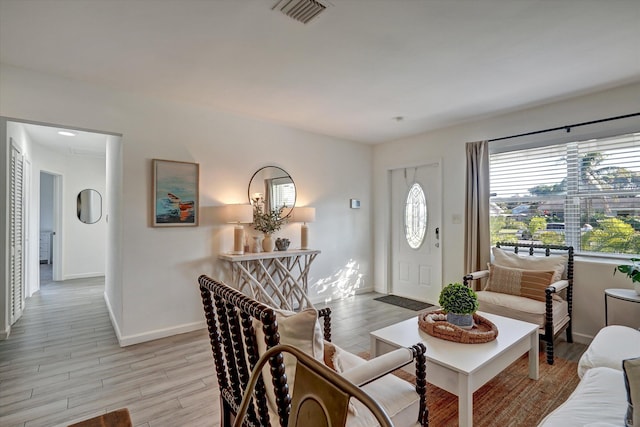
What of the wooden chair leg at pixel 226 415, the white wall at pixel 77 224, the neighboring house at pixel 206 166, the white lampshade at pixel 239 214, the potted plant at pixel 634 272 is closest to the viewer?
the wooden chair leg at pixel 226 415

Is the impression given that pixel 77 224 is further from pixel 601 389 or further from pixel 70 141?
pixel 601 389

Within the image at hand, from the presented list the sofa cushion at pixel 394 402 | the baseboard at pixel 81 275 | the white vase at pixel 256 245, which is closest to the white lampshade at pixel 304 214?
the white vase at pixel 256 245

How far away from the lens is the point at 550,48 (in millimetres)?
2303

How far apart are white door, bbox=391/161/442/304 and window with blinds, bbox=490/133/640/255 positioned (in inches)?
31.2

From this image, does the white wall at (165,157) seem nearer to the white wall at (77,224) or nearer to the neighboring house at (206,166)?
the neighboring house at (206,166)

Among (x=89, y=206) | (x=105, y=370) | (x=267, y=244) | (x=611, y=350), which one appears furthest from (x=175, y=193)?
(x=89, y=206)

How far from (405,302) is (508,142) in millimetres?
2518

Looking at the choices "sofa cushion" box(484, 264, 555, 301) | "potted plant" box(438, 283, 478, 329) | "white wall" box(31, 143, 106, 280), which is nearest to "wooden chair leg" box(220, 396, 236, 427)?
"potted plant" box(438, 283, 478, 329)

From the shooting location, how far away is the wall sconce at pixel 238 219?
3549 mm

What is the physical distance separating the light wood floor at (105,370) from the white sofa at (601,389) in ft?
3.96

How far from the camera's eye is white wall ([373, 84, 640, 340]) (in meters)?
3.02

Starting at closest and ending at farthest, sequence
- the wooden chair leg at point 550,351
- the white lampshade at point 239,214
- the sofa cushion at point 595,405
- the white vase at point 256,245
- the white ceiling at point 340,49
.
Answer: the sofa cushion at point 595,405
the white ceiling at point 340,49
the wooden chair leg at point 550,351
the white lampshade at point 239,214
the white vase at point 256,245

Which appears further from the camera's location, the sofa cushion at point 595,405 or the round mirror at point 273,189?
the round mirror at point 273,189

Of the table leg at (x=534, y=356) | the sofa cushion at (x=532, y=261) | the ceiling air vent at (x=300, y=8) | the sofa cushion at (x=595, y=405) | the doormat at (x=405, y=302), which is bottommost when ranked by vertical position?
the doormat at (x=405, y=302)
